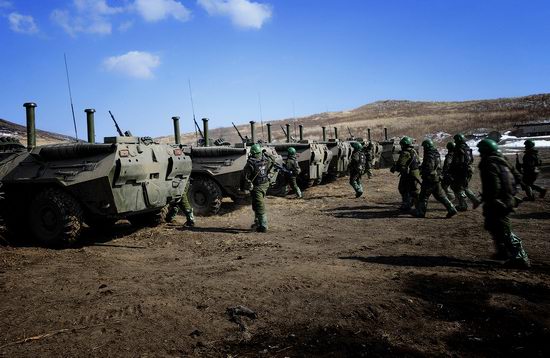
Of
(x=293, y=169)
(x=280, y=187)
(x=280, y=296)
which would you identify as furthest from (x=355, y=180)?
(x=280, y=296)

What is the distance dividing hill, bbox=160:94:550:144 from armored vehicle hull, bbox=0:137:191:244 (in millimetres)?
27715

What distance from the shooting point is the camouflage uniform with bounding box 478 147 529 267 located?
549cm

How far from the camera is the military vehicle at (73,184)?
7.17 meters

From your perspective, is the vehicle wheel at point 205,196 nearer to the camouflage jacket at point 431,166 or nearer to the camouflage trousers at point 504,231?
the camouflage jacket at point 431,166

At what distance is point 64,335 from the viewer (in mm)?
3746

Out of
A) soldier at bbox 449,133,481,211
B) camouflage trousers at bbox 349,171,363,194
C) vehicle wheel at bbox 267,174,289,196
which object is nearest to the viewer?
soldier at bbox 449,133,481,211

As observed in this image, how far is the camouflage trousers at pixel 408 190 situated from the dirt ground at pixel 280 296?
2.05 meters

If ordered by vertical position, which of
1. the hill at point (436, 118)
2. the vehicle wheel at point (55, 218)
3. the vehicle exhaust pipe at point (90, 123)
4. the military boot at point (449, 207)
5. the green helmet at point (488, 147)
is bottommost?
the military boot at point (449, 207)

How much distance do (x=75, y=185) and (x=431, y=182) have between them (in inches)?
280

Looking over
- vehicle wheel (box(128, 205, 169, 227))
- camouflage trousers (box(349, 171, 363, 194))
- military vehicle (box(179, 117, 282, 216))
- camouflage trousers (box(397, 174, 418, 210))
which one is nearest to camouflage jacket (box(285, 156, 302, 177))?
camouflage trousers (box(349, 171, 363, 194))

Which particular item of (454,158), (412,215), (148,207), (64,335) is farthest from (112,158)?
(454,158)

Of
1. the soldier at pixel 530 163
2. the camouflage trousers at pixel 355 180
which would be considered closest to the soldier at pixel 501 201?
the soldier at pixel 530 163

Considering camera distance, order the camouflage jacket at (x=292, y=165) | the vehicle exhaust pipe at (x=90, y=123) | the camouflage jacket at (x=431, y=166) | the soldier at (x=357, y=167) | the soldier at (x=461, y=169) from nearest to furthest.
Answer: the vehicle exhaust pipe at (x=90, y=123) < the camouflage jacket at (x=431, y=166) < the soldier at (x=461, y=169) < the soldier at (x=357, y=167) < the camouflage jacket at (x=292, y=165)

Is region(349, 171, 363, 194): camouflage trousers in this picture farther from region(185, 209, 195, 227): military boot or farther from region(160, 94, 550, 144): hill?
region(160, 94, 550, 144): hill
